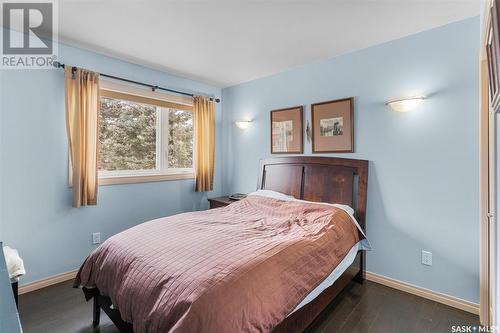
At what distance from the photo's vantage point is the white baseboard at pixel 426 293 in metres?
2.18

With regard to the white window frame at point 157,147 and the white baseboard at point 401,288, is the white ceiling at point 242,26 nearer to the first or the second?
the white window frame at point 157,147

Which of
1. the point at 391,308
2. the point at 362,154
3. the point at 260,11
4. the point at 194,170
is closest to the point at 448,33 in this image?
the point at 362,154

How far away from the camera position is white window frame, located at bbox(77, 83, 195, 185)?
3006 millimetres

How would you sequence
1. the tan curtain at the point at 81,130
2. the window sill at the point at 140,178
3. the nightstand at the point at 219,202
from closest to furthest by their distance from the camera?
the tan curtain at the point at 81,130
the window sill at the point at 140,178
the nightstand at the point at 219,202

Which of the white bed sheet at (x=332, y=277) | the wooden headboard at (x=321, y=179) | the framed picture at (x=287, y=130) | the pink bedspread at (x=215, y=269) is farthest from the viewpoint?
the framed picture at (x=287, y=130)

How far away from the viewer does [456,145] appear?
224cm

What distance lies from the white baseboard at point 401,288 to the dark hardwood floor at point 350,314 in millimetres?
61

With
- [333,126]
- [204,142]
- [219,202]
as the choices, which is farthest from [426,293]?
[204,142]

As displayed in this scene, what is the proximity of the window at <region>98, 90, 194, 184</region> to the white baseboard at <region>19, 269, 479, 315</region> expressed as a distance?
1061 mm

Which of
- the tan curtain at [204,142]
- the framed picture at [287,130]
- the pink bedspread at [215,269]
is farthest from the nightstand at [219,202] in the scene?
the pink bedspread at [215,269]

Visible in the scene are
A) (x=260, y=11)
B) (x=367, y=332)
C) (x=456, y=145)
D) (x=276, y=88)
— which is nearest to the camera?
(x=367, y=332)

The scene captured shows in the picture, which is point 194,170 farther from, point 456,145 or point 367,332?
point 456,145

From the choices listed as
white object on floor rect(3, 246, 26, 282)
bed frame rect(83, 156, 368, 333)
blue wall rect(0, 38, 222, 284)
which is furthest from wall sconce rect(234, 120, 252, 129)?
white object on floor rect(3, 246, 26, 282)

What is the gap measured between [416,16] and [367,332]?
8.30 ft
